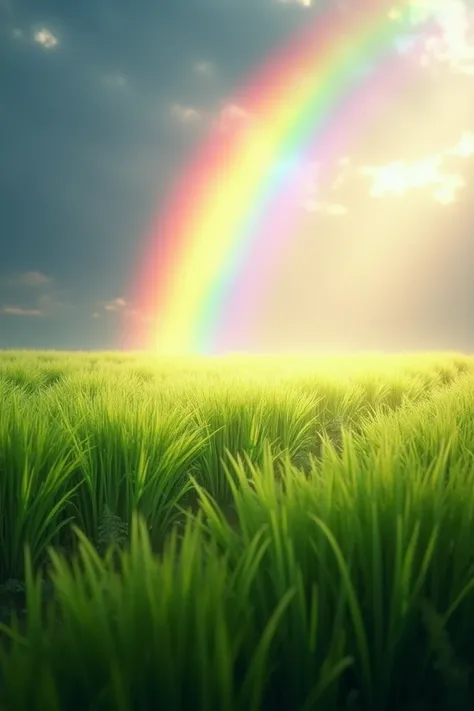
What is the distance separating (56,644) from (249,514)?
591 mm

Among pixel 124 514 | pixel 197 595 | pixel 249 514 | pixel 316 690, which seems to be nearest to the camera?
pixel 316 690

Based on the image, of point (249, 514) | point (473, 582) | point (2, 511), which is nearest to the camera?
point (473, 582)

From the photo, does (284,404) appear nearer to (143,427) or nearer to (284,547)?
(143,427)

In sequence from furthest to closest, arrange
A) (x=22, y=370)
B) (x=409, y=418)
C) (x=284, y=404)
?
(x=22, y=370)
(x=284, y=404)
(x=409, y=418)

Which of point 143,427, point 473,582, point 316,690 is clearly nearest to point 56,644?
point 316,690

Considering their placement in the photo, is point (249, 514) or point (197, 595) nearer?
point (197, 595)

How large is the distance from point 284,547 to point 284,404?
325 centimetres

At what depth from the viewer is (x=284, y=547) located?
4.48ft

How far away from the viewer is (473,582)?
47.8 inches

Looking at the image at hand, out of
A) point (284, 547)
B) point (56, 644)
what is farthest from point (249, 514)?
point (56, 644)

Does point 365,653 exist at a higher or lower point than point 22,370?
lower

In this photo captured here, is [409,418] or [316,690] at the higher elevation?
[409,418]

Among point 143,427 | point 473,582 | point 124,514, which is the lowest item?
point 124,514

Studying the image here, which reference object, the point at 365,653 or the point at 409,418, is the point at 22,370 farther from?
the point at 365,653
